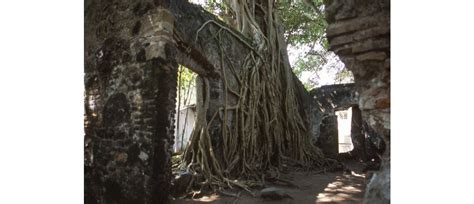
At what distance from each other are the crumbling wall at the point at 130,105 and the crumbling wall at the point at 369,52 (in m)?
1.88

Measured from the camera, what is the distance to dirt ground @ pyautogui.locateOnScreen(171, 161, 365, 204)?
3.38 metres

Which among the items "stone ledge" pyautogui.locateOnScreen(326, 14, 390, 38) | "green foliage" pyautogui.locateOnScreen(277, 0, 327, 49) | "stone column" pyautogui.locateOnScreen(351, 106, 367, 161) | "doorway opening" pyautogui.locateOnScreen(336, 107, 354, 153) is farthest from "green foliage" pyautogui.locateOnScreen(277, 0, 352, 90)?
"stone ledge" pyautogui.locateOnScreen(326, 14, 390, 38)

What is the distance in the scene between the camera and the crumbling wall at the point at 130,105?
10.1 feet

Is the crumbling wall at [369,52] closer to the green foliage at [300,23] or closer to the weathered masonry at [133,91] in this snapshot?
the weathered masonry at [133,91]

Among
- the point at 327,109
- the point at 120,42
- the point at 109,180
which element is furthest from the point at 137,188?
the point at 327,109

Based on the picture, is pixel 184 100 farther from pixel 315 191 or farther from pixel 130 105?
pixel 315 191

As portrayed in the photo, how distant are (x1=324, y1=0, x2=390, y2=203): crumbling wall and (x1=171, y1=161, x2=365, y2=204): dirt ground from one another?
5.98 feet

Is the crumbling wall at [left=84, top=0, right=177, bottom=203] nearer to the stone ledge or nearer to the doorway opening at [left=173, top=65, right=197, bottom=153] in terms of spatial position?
the doorway opening at [left=173, top=65, right=197, bottom=153]

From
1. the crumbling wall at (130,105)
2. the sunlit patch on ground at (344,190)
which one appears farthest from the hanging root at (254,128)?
the crumbling wall at (130,105)

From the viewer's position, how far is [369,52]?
1.63 m

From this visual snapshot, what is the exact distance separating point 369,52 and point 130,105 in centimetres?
233

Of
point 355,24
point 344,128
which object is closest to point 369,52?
point 355,24

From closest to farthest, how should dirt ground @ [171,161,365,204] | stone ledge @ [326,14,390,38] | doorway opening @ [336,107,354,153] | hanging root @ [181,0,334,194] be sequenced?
stone ledge @ [326,14,390,38] → dirt ground @ [171,161,365,204] → hanging root @ [181,0,334,194] → doorway opening @ [336,107,354,153]

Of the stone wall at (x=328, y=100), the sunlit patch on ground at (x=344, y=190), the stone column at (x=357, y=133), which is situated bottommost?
the sunlit patch on ground at (x=344, y=190)
